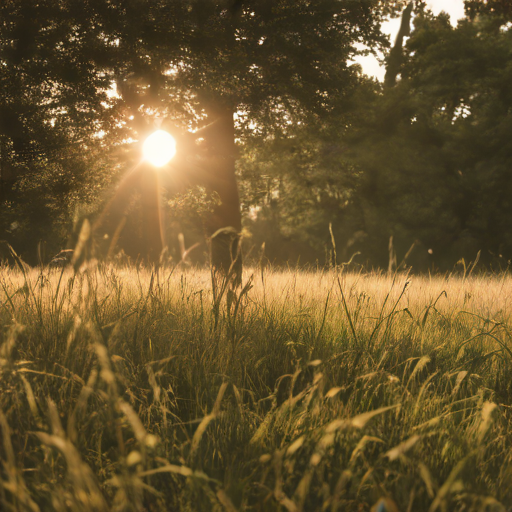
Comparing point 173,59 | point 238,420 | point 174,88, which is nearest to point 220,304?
point 238,420

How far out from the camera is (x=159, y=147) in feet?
29.4

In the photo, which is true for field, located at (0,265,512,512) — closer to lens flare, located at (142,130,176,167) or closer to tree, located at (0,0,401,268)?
tree, located at (0,0,401,268)

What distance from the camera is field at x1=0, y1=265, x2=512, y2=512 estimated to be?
55.5 inches

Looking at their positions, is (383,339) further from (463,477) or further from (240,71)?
(240,71)

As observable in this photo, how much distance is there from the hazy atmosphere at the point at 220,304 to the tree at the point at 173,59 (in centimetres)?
4

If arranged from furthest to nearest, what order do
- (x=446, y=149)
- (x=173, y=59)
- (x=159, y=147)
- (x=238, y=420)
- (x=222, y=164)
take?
(x=446, y=149) < (x=222, y=164) < (x=159, y=147) < (x=173, y=59) < (x=238, y=420)

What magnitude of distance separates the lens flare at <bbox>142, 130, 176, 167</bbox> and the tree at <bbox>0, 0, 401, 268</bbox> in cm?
33

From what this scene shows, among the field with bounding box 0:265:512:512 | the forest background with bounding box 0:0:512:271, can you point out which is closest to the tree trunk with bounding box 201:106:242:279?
the forest background with bounding box 0:0:512:271

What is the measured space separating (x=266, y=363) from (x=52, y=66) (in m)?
6.76

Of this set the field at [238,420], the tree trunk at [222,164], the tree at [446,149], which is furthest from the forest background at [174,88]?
the tree at [446,149]

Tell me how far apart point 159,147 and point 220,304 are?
6.14 m

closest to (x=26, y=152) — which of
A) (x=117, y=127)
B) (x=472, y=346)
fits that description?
(x=117, y=127)

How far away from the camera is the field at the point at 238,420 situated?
1.41 metres

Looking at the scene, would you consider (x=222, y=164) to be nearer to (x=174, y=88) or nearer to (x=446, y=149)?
(x=174, y=88)
